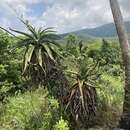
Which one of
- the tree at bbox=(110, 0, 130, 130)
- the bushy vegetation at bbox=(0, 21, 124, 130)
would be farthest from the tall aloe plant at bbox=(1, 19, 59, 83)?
the tree at bbox=(110, 0, 130, 130)

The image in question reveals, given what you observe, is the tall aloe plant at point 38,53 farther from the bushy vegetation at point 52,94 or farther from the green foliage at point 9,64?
the green foliage at point 9,64

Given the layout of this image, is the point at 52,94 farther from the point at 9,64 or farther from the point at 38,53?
the point at 9,64

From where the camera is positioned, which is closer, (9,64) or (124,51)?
(124,51)

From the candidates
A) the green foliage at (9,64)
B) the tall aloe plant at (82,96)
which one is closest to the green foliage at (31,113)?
the tall aloe plant at (82,96)

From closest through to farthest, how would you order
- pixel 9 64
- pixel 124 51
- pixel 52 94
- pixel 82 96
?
pixel 82 96 → pixel 52 94 → pixel 124 51 → pixel 9 64

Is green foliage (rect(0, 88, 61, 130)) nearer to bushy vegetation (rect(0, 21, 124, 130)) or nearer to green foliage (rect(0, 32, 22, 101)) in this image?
bushy vegetation (rect(0, 21, 124, 130))

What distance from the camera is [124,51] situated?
15727 mm

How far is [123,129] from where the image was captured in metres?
15.1

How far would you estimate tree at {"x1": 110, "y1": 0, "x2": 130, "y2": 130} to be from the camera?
15227mm

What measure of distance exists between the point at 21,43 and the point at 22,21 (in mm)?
1258

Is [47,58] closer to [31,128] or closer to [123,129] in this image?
[31,128]

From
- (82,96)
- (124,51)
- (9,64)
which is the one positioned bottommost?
(82,96)

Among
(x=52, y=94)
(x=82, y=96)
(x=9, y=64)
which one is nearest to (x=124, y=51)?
(x=82, y=96)

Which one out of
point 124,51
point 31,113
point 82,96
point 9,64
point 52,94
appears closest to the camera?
point 82,96
